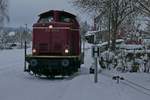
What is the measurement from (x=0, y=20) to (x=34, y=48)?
34251mm

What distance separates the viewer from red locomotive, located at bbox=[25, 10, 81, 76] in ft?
77.2

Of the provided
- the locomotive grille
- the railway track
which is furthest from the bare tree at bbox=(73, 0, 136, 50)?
the railway track

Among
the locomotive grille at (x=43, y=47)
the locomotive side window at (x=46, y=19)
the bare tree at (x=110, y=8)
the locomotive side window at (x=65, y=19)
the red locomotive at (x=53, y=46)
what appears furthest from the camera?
the bare tree at (x=110, y=8)

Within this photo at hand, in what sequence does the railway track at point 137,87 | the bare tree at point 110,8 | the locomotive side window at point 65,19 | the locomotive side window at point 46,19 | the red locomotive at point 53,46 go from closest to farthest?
the railway track at point 137,87
the red locomotive at point 53,46
the locomotive side window at point 46,19
the locomotive side window at point 65,19
the bare tree at point 110,8

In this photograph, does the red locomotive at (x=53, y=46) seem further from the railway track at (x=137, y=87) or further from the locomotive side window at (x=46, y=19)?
the railway track at (x=137, y=87)

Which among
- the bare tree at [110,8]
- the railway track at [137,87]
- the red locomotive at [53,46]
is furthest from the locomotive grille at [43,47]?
the bare tree at [110,8]

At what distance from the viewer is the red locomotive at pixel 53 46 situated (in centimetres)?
2353

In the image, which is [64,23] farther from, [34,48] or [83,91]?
[83,91]

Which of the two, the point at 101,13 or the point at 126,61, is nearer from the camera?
the point at 126,61

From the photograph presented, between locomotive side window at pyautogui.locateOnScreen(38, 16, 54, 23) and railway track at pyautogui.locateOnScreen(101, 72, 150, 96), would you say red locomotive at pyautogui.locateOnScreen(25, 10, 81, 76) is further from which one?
railway track at pyautogui.locateOnScreen(101, 72, 150, 96)

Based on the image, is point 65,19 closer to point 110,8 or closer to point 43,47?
point 43,47

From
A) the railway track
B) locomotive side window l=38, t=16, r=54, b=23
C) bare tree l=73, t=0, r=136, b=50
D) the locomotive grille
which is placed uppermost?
bare tree l=73, t=0, r=136, b=50

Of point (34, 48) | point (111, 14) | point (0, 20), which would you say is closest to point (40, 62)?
point (34, 48)

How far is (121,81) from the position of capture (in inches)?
858
